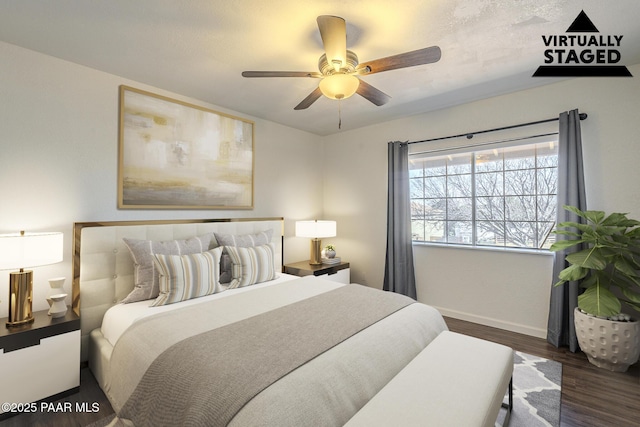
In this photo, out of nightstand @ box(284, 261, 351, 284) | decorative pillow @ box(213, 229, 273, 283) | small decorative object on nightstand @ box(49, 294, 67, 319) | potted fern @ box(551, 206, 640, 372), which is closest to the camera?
small decorative object on nightstand @ box(49, 294, 67, 319)

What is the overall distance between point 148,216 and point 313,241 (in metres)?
2.01

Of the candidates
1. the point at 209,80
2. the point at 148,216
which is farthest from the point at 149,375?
the point at 209,80

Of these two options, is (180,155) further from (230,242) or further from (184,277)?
(184,277)

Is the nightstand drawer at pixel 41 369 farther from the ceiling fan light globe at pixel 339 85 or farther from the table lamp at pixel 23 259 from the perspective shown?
the ceiling fan light globe at pixel 339 85

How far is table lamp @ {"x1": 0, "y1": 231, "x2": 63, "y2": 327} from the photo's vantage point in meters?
1.83

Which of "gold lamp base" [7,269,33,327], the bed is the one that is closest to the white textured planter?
the bed

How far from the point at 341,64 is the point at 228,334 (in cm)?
181

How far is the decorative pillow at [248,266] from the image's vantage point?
Answer: 2736 mm

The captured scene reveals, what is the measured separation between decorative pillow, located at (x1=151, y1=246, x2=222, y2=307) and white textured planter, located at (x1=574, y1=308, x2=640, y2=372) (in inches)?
124

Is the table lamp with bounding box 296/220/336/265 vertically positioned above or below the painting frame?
below

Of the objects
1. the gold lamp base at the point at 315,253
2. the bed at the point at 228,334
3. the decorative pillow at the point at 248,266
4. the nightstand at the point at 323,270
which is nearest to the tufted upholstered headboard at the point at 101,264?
the bed at the point at 228,334

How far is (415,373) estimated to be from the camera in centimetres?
142

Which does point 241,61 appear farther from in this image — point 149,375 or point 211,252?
point 149,375

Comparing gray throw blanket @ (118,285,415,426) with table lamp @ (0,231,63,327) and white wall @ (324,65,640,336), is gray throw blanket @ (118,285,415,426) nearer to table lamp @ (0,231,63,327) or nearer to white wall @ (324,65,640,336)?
table lamp @ (0,231,63,327)
